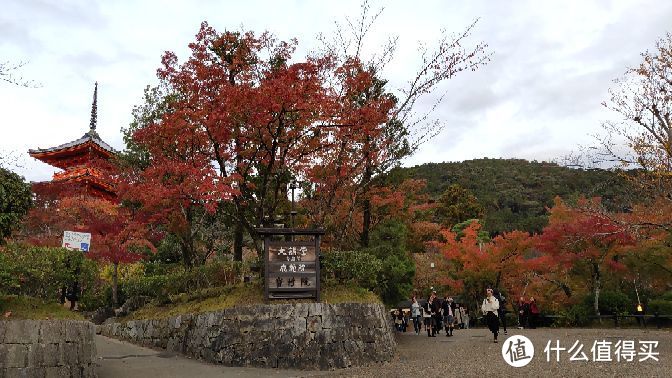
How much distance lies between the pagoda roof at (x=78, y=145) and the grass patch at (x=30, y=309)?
24509 millimetres

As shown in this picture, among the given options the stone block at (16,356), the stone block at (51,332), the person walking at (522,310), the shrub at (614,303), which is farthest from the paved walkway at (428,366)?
the shrub at (614,303)

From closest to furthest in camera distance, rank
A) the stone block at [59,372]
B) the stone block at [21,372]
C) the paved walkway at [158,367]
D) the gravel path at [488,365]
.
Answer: the stone block at [21,372] → the stone block at [59,372] → the gravel path at [488,365] → the paved walkway at [158,367]

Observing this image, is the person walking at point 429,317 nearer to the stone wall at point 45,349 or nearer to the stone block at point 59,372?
the stone wall at point 45,349

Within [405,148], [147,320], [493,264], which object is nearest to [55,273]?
[147,320]

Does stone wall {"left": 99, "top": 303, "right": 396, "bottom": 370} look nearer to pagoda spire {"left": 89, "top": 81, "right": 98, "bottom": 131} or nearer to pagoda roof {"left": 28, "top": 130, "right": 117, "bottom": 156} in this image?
pagoda roof {"left": 28, "top": 130, "right": 117, "bottom": 156}

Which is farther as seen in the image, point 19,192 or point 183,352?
point 183,352

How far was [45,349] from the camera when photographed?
766cm

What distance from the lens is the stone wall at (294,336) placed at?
34.9ft

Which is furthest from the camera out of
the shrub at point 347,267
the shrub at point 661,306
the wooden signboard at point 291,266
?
the shrub at point 661,306

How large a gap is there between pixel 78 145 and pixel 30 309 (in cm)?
2726

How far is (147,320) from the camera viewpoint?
1416 cm

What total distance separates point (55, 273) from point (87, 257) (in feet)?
7.60

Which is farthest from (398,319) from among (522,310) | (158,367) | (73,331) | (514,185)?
(514,185)

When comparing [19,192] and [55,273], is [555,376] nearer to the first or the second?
[19,192]
